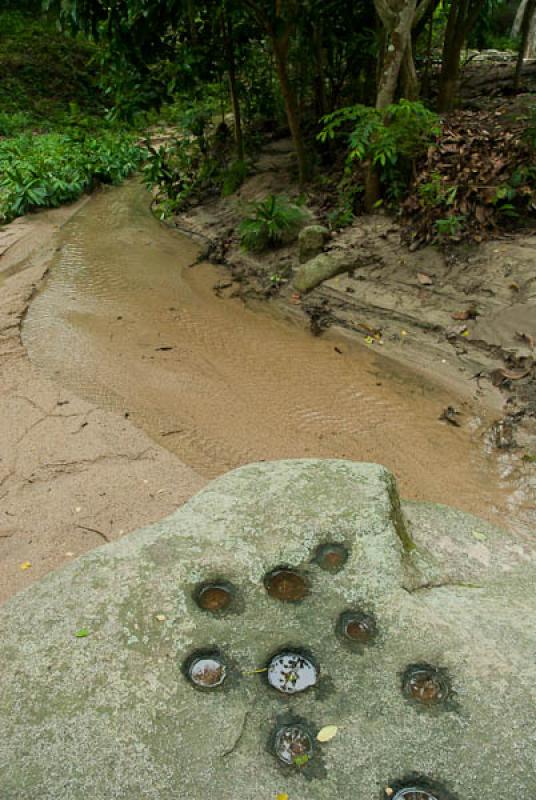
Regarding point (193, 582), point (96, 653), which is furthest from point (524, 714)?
point (96, 653)

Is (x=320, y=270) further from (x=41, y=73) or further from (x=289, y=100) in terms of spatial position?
(x=41, y=73)

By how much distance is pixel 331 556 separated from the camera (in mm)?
2650

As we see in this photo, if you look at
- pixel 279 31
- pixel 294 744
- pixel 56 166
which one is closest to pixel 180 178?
pixel 56 166

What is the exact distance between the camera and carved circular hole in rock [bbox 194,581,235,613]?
2.46 metres

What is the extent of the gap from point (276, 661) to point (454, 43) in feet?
25.6

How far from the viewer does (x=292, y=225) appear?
736 centimetres

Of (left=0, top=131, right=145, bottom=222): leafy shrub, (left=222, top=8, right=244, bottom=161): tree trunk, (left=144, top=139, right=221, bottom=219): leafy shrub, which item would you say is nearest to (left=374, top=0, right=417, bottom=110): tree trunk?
(left=222, top=8, right=244, bottom=161): tree trunk

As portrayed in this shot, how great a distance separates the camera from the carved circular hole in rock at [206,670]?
218cm

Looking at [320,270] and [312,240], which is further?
[312,240]

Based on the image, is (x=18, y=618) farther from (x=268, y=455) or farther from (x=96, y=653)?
(x=268, y=455)

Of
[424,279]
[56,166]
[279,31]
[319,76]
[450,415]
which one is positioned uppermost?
[279,31]

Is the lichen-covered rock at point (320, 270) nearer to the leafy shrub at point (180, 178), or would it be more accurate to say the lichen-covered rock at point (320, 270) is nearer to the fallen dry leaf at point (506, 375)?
the fallen dry leaf at point (506, 375)

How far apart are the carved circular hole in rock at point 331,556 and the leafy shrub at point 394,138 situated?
4697 mm

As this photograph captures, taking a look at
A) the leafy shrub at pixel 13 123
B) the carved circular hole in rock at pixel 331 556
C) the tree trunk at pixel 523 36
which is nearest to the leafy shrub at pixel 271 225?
the tree trunk at pixel 523 36
